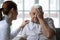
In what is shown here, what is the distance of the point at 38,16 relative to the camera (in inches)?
85.9

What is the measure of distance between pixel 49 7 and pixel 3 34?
2.36m

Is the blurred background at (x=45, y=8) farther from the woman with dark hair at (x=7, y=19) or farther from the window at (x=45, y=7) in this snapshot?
the woman with dark hair at (x=7, y=19)

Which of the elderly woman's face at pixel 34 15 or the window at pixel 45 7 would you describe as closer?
the elderly woman's face at pixel 34 15

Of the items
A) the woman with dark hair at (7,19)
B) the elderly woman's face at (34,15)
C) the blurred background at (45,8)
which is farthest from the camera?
the blurred background at (45,8)

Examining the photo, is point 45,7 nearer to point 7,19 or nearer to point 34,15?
point 34,15

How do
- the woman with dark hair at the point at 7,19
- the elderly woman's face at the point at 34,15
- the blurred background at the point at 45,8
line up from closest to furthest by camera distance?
1. the woman with dark hair at the point at 7,19
2. the elderly woman's face at the point at 34,15
3. the blurred background at the point at 45,8

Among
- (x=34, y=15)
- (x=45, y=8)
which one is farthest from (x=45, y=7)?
(x=34, y=15)

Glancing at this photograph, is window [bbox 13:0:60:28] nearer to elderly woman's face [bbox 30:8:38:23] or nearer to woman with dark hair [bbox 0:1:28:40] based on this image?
elderly woman's face [bbox 30:8:38:23]

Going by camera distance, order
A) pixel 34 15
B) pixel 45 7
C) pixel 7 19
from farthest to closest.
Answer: pixel 45 7 → pixel 34 15 → pixel 7 19

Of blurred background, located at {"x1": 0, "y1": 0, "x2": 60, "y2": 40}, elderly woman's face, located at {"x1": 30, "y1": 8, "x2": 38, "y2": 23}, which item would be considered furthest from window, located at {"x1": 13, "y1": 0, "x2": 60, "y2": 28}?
elderly woman's face, located at {"x1": 30, "y1": 8, "x2": 38, "y2": 23}

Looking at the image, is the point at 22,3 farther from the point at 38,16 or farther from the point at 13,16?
the point at 13,16

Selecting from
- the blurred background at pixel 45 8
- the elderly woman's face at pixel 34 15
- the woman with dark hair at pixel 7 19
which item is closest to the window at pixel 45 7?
the blurred background at pixel 45 8

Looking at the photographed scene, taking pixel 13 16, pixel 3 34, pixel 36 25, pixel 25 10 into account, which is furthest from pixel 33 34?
pixel 25 10

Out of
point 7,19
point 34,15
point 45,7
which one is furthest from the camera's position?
point 45,7
